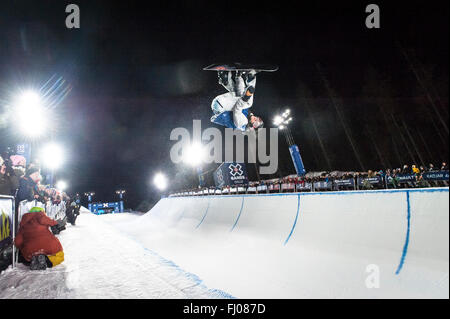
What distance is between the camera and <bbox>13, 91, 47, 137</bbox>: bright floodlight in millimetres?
17289

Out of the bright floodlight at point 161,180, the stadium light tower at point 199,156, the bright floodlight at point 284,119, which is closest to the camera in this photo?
the bright floodlight at point 284,119

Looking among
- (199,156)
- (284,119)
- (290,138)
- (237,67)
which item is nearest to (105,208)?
(199,156)

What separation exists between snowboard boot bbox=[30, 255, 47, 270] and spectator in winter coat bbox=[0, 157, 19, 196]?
1.79 meters

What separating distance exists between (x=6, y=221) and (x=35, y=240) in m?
0.72

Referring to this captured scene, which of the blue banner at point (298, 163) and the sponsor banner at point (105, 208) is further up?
the blue banner at point (298, 163)

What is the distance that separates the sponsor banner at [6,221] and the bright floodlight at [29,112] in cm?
1562

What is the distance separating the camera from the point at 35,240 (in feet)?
15.6

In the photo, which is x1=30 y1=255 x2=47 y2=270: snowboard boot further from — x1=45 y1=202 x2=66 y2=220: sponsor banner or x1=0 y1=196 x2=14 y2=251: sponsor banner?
x1=45 y1=202 x2=66 y2=220: sponsor banner

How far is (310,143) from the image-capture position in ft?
133

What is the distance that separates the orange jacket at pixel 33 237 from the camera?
474cm

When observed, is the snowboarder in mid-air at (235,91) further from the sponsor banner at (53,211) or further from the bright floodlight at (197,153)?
the bright floodlight at (197,153)

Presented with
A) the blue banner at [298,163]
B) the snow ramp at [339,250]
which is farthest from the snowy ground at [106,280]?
the blue banner at [298,163]

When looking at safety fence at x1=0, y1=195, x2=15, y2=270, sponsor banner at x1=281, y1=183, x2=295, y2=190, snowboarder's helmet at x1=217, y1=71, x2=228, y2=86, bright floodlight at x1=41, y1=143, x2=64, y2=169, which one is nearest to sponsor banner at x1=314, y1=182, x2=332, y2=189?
sponsor banner at x1=281, y1=183, x2=295, y2=190
